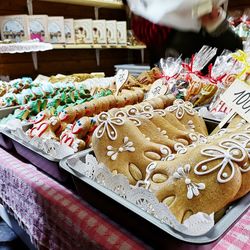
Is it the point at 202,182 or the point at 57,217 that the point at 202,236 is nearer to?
the point at 202,182

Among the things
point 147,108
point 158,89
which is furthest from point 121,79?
point 147,108

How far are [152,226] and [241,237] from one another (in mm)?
157

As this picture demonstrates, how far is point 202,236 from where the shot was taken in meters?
0.41

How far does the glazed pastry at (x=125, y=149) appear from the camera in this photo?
0.59m

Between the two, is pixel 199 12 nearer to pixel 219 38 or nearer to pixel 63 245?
pixel 63 245

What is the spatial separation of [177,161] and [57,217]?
285 mm

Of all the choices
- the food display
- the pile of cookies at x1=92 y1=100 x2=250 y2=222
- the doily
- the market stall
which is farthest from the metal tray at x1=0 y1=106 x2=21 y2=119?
the pile of cookies at x1=92 y1=100 x2=250 y2=222

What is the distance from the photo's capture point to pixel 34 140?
2.51ft

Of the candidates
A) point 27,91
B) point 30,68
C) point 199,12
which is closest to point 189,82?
point 27,91

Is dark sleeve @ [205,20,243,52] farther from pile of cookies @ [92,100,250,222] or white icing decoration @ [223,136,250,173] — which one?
white icing decoration @ [223,136,250,173]

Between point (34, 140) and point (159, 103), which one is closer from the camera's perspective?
point (34, 140)

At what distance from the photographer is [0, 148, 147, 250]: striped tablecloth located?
20.4 inches

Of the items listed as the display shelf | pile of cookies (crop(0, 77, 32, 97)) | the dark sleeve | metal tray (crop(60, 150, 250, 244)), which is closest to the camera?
metal tray (crop(60, 150, 250, 244))

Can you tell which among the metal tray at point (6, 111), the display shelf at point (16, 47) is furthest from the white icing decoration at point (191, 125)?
the display shelf at point (16, 47)
